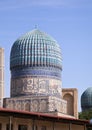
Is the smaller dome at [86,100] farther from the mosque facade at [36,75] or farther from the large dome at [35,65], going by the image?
the large dome at [35,65]

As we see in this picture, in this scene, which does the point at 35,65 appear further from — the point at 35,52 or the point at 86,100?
the point at 86,100

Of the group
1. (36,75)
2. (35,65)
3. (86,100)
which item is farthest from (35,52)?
(86,100)

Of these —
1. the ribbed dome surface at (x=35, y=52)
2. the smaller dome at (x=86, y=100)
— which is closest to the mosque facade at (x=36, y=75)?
the ribbed dome surface at (x=35, y=52)

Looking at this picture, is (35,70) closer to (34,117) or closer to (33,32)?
(33,32)

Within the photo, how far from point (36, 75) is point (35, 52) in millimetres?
2480

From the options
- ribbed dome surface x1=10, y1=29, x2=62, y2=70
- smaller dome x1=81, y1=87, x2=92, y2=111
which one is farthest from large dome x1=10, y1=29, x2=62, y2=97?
smaller dome x1=81, y1=87, x2=92, y2=111

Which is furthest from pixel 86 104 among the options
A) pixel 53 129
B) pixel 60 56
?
pixel 53 129

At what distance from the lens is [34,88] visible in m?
47.0

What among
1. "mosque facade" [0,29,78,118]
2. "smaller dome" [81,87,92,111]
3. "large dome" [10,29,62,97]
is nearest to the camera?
"mosque facade" [0,29,78,118]

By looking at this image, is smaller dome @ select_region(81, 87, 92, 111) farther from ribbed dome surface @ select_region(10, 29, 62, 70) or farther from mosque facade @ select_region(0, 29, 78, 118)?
ribbed dome surface @ select_region(10, 29, 62, 70)

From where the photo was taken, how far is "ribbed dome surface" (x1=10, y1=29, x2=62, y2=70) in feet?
157

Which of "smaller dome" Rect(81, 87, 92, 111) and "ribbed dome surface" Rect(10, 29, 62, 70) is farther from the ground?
"ribbed dome surface" Rect(10, 29, 62, 70)

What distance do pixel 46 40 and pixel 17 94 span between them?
223 inches

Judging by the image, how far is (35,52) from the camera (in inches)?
1906
